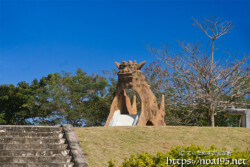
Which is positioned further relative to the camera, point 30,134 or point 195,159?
point 30,134

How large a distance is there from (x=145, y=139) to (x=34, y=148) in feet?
12.3

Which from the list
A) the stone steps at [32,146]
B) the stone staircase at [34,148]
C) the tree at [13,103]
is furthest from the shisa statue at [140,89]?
the tree at [13,103]

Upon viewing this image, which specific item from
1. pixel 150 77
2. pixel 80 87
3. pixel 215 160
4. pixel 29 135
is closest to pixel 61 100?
pixel 80 87

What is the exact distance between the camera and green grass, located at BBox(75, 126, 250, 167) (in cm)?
919

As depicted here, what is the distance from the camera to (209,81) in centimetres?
Result: 1672

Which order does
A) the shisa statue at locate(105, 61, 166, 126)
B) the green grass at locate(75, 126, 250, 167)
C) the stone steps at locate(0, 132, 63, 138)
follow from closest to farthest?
the green grass at locate(75, 126, 250, 167) < the stone steps at locate(0, 132, 63, 138) < the shisa statue at locate(105, 61, 166, 126)

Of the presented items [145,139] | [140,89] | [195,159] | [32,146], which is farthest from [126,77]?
[195,159]

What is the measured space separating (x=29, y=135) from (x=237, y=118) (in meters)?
19.0

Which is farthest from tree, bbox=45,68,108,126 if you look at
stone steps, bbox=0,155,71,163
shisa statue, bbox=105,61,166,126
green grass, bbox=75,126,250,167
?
stone steps, bbox=0,155,71,163

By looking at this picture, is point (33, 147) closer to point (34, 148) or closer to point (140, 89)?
point (34, 148)

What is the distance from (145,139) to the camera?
10.4m

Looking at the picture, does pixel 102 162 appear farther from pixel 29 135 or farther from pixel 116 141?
pixel 29 135

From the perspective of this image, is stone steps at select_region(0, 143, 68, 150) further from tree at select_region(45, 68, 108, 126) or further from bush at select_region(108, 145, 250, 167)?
tree at select_region(45, 68, 108, 126)

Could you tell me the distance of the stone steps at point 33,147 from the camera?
8.10m
